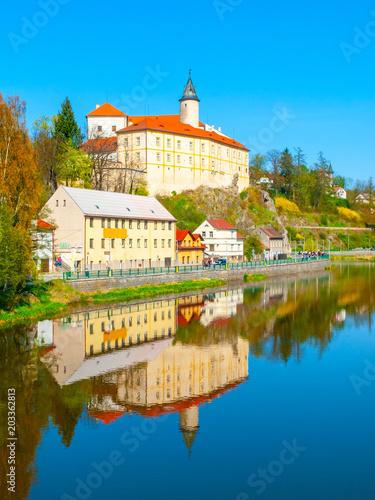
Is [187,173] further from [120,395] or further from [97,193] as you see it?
[120,395]

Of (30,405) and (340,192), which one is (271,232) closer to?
(30,405)

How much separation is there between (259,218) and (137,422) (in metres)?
73.8

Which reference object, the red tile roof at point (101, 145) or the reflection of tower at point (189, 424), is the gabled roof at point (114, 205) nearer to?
the red tile roof at point (101, 145)

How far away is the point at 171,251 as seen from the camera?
59.0 m

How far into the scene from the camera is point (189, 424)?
700 inches

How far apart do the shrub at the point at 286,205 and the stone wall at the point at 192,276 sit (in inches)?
1154

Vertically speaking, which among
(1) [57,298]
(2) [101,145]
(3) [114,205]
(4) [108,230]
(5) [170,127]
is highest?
(5) [170,127]

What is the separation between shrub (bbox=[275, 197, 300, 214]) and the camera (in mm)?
111625

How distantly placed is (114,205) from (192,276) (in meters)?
10.4

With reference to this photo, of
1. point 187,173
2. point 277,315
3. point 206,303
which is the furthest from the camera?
point 187,173

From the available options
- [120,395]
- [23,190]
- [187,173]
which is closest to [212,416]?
[120,395]

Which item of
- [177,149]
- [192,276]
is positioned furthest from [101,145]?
[192,276]

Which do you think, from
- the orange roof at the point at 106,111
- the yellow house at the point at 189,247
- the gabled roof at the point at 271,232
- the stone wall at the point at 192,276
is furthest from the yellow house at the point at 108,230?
the orange roof at the point at 106,111

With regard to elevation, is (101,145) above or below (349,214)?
above
